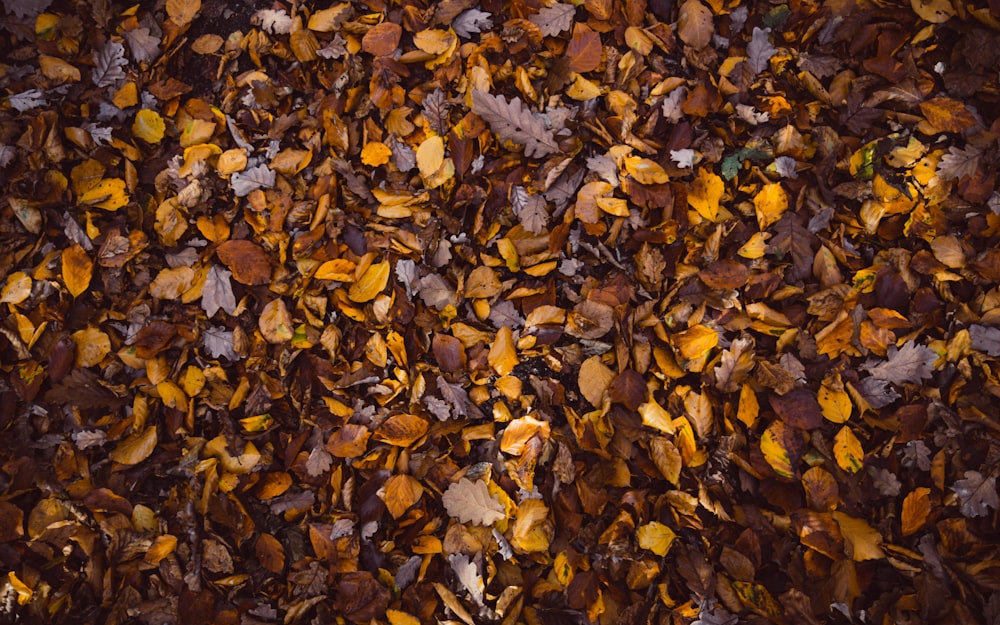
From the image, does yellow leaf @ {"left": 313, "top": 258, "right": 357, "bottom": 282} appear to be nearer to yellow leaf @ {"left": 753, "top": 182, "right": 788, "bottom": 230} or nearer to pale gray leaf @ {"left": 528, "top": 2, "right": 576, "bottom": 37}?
pale gray leaf @ {"left": 528, "top": 2, "right": 576, "bottom": 37}

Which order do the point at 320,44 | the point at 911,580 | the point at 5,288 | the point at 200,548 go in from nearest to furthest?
the point at 911,580 < the point at 200,548 < the point at 5,288 < the point at 320,44

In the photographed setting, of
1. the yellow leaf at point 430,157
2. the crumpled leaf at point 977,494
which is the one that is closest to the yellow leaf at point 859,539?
the crumpled leaf at point 977,494

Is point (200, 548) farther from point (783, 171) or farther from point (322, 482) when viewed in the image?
point (783, 171)

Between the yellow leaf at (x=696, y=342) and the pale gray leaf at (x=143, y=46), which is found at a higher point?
the pale gray leaf at (x=143, y=46)

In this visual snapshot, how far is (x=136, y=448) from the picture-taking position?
1892mm

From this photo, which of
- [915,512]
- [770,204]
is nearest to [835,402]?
[915,512]

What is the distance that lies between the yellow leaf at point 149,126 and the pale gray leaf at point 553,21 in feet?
4.19

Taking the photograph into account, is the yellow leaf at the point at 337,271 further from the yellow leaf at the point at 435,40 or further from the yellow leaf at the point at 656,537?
the yellow leaf at the point at 656,537

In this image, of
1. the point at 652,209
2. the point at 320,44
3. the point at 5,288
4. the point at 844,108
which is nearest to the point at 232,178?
the point at 320,44

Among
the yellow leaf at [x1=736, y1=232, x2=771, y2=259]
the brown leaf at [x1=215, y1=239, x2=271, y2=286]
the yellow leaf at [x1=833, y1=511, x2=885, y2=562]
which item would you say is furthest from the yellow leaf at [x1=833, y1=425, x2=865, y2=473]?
the brown leaf at [x1=215, y1=239, x2=271, y2=286]

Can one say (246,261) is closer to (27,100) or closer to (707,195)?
(27,100)

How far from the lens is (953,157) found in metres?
1.88

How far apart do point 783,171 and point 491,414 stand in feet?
3.84

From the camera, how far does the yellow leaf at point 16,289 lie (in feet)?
6.35
